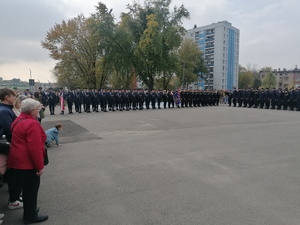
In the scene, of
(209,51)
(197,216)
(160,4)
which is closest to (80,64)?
(160,4)

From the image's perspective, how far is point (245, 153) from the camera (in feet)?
22.4

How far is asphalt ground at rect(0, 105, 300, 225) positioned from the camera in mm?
3541

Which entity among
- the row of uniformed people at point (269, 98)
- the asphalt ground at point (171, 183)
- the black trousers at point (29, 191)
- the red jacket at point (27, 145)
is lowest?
the asphalt ground at point (171, 183)

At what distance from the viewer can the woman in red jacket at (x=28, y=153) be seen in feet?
10.3

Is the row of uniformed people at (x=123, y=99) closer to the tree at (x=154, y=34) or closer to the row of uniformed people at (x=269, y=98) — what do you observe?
the row of uniformed people at (x=269, y=98)

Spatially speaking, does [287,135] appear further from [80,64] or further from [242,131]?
[80,64]

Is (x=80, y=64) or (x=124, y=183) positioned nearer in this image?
(x=124, y=183)

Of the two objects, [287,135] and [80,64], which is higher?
[80,64]

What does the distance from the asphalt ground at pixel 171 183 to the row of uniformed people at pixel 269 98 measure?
15.5m

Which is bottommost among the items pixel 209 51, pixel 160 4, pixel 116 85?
pixel 116 85

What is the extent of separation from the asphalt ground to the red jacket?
921 millimetres

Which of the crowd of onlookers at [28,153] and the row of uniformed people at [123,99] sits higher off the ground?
the row of uniformed people at [123,99]

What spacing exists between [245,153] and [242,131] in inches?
149

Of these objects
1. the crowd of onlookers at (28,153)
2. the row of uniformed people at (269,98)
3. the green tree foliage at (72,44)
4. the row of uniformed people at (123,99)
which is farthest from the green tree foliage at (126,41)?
the crowd of onlookers at (28,153)
